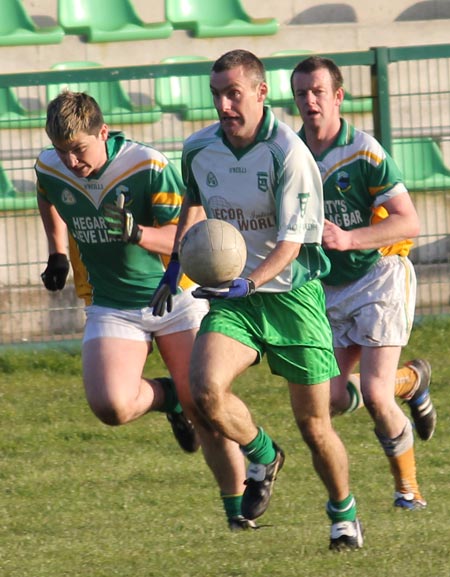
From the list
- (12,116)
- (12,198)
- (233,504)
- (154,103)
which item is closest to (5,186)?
(12,198)

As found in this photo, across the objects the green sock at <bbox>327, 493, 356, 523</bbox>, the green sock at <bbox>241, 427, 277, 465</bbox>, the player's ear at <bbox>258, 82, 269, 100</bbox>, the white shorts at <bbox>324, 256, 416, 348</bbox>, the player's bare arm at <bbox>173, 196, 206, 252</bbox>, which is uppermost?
the player's ear at <bbox>258, 82, 269, 100</bbox>

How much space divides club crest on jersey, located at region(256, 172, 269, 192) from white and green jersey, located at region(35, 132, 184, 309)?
2.94ft

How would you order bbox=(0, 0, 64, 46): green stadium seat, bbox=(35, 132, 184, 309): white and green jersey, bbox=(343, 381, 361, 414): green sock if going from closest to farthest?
bbox=(35, 132, 184, 309): white and green jersey, bbox=(343, 381, 361, 414): green sock, bbox=(0, 0, 64, 46): green stadium seat

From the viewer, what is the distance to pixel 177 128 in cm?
1098

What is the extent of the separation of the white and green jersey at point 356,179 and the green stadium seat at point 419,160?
4338mm

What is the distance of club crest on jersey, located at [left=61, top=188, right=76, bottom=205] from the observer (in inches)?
258

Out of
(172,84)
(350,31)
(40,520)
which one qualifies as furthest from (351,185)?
(350,31)

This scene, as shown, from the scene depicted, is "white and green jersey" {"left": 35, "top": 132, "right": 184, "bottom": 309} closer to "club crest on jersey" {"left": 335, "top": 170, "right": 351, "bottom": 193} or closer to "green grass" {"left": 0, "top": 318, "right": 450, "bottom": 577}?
"club crest on jersey" {"left": 335, "top": 170, "right": 351, "bottom": 193}

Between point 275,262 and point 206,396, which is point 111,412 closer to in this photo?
point 206,396

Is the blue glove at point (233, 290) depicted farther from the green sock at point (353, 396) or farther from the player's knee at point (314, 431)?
the green sock at point (353, 396)

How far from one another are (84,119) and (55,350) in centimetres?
495

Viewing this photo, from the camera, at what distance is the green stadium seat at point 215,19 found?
1510 cm

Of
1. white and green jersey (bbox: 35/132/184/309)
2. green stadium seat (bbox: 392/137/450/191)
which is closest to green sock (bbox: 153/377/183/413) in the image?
white and green jersey (bbox: 35/132/184/309)

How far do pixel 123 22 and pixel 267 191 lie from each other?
1013 cm
